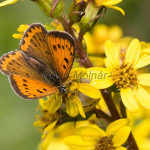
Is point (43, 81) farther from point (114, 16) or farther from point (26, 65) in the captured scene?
point (114, 16)

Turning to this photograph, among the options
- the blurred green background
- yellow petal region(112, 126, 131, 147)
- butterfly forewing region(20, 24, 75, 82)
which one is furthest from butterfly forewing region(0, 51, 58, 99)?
the blurred green background

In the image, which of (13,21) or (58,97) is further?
(13,21)

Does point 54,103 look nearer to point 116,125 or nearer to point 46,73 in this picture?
point 46,73

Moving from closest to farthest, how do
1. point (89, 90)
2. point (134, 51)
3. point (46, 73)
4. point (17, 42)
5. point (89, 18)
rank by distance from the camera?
point (89, 90)
point (89, 18)
point (134, 51)
point (46, 73)
point (17, 42)

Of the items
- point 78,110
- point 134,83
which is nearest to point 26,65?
point 78,110

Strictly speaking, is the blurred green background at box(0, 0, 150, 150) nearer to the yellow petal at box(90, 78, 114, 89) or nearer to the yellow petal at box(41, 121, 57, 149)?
the yellow petal at box(41, 121, 57, 149)

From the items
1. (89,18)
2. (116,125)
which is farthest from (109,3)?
(116,125)
